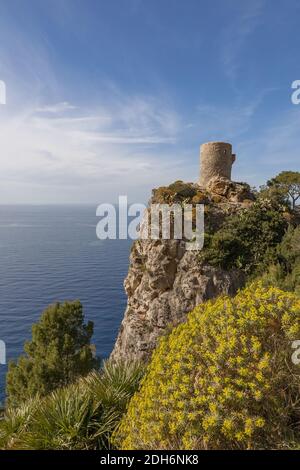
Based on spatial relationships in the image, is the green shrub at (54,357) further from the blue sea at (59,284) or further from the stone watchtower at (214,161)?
the blue sea at (59,284)

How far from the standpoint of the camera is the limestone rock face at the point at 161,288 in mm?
18391

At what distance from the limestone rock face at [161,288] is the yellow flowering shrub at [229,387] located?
12.0 metres

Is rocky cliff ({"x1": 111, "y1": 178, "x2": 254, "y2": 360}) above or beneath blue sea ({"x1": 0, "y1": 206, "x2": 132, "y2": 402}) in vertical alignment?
above

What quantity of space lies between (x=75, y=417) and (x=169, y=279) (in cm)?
1331

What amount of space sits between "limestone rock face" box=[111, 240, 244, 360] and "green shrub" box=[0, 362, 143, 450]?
9.86 metres

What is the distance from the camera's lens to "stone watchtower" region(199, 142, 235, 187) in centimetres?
2644

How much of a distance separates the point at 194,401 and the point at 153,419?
33.4 inches

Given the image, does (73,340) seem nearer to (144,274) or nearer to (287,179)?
(144,274)

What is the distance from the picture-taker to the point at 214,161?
26.5 metres
